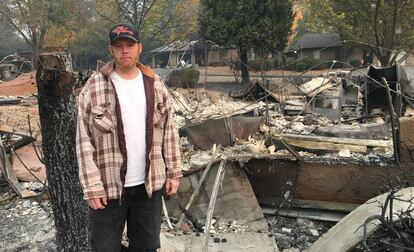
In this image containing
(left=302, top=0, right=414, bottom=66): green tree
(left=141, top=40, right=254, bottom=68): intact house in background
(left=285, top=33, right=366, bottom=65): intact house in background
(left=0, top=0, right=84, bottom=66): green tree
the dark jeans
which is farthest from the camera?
(left=285, top=33, right=366, bottom=65): intact house in background

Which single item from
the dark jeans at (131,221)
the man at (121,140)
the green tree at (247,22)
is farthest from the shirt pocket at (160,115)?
the green tree at (247,22)

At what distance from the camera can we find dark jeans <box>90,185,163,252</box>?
99.5 inches

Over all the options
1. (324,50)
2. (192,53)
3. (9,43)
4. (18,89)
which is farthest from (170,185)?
(9,43)

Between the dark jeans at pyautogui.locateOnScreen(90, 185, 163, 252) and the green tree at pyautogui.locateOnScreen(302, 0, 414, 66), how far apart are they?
15755 millimetres

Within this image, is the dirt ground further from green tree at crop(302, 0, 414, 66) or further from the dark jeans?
green tree at crop(302, 0, 414, 66)

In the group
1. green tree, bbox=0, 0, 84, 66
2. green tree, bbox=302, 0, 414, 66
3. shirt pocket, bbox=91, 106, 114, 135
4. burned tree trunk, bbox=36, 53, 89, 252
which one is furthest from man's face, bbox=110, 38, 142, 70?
green tree, bbox=0, 0, 84, 66

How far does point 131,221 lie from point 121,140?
23.5 inches

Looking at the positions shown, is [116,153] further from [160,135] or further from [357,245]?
[357,245]

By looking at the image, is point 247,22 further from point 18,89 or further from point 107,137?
point 107,137

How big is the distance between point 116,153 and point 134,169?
Result: 152mm

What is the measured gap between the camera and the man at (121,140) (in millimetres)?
2383

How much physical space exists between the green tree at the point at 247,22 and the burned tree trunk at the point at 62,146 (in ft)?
60.3

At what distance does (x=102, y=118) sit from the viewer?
237 centimetres

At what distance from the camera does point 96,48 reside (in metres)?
39.2
